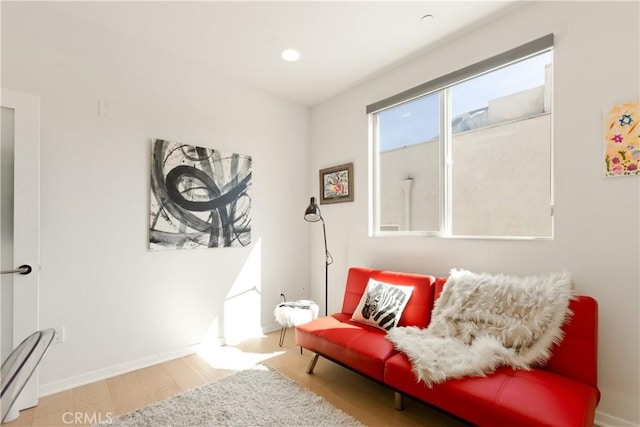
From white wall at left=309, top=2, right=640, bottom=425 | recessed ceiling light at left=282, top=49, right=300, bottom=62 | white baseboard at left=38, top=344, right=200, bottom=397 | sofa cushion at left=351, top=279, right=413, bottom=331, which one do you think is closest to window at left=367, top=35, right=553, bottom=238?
white wall at left=309, top=2, right=640, bottom=425

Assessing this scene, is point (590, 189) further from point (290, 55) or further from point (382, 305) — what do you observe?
point (290, 55)

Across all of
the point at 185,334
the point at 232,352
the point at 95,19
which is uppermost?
the point at 95,19

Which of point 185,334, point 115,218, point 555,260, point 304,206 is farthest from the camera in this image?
point 304,206

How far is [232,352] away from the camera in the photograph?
112 inches

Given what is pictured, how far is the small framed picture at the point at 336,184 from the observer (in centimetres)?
335

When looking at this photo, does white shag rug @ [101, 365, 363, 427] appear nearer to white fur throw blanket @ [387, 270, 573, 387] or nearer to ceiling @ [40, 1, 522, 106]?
white fur throw blanket @ [387, 270, 573, 387]

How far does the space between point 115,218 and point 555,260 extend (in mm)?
3225

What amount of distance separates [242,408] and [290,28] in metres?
2.73

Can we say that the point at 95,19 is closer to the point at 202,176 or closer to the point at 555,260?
the point at 202,176

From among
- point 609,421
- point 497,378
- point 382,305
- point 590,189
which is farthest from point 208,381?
point 590,189

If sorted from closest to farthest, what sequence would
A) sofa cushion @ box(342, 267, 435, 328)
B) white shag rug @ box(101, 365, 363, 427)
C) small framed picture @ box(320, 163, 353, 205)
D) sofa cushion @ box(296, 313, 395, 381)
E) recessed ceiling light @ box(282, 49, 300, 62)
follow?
white shag rug @ box(101, 365, 363, 427) → sofa cushion @ box(296, 313, 395, 381) → sofa cushion @ box(342, 267, 435, 328) → recessed ceiling light @ box(282, 49, 300, 62) → small framed picture @ box(320, 163, 353, 205)

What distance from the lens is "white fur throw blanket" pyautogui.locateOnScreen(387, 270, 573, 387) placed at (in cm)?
169

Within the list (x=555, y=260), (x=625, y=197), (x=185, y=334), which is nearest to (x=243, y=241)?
(x=185, y=334)

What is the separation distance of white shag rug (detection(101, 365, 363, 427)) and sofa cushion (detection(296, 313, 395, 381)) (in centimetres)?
28
